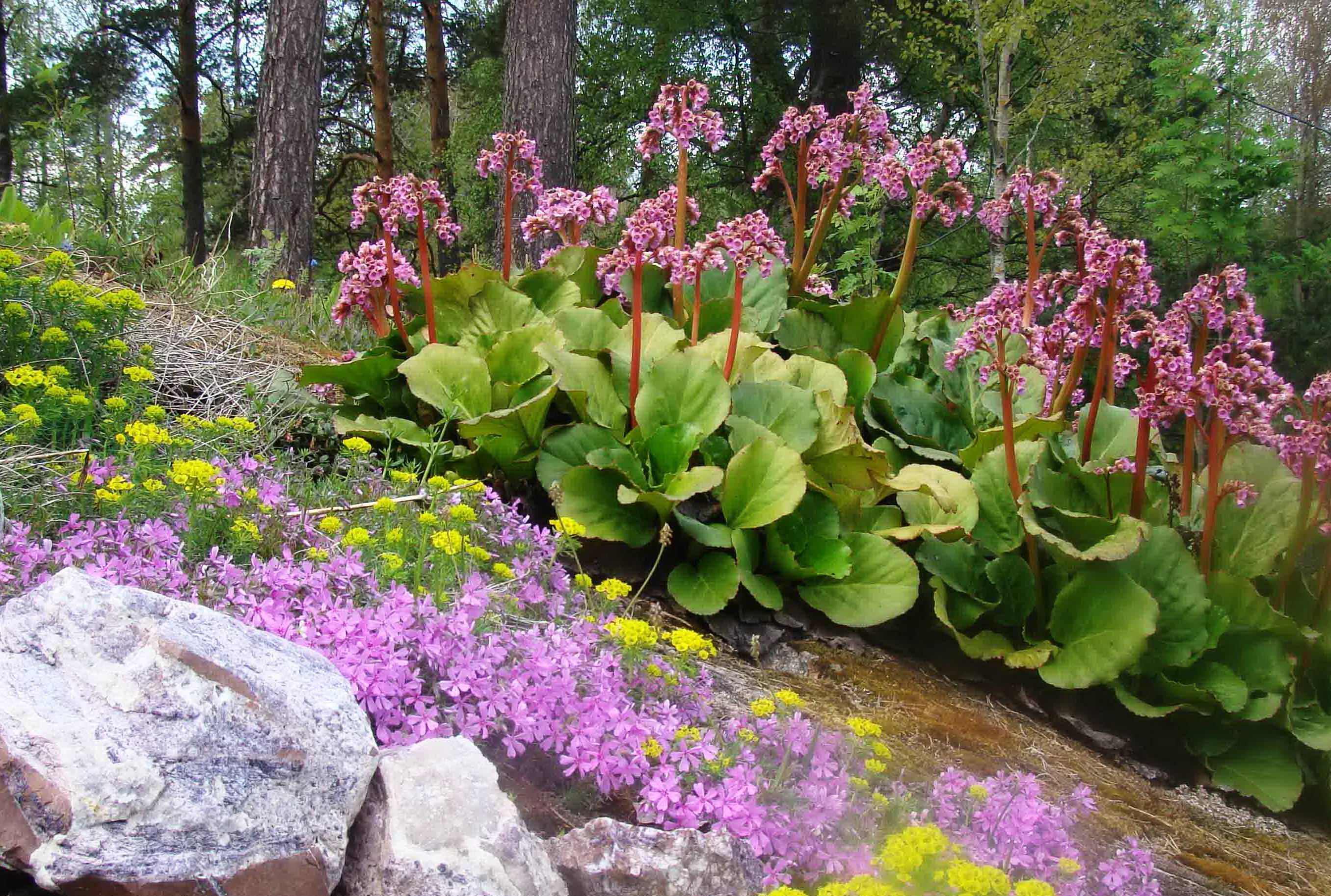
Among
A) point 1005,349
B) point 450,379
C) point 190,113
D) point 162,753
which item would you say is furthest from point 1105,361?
point 190,113

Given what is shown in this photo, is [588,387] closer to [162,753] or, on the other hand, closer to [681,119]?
[681,119]

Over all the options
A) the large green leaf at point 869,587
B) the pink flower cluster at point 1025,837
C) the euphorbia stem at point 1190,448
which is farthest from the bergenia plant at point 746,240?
the pink flower cluster at point 1025,837

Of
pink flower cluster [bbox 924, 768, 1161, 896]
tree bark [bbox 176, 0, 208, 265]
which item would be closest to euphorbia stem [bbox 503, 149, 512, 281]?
pink flower cluster [bbox 924, 768, 1161, 896]

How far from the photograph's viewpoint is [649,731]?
5.03 feet

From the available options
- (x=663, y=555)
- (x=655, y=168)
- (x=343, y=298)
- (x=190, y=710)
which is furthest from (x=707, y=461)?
(x=655, y=168)

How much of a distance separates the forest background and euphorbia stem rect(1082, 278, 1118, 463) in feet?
25.5

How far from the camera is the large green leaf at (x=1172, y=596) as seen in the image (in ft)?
8.46

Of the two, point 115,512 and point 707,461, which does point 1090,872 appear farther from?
point 115,512

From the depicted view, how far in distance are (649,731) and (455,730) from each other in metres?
0.33

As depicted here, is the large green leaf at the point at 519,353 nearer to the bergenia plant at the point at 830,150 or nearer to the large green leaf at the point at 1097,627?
the bergenia plant at the point at 830,150

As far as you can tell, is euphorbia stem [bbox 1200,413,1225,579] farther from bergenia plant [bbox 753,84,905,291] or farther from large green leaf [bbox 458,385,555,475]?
large green leaf [bbox 458,385,555,475]

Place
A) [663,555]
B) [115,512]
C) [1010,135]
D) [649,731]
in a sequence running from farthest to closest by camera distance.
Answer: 1. [1010,135]
2. [663,555]
3. [115,512]
4. [649,731]

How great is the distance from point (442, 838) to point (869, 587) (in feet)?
5.59

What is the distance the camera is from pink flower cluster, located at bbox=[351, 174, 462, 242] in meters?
2.99
